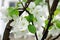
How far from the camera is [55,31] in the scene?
0.38 m

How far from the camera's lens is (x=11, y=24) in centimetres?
36

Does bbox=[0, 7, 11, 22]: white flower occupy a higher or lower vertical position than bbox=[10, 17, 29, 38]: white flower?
higher

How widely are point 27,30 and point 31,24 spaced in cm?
2

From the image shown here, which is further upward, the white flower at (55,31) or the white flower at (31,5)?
the white flower at (31,5)

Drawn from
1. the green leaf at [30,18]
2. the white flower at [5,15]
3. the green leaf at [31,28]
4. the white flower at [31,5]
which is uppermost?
the white flower at [31,5]

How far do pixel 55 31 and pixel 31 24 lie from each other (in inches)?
2.2

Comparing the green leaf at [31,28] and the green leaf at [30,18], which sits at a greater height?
the green leaf at [30,18]

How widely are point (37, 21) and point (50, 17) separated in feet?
0.12

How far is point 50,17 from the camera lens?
0.39 m

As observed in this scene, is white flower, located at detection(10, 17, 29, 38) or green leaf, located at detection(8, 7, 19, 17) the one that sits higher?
green leaf, located at detection(8, 7, 19, 17)

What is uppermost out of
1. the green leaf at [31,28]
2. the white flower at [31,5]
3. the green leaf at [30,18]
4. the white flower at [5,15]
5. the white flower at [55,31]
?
the white flower at [31,5]

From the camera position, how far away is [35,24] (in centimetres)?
37

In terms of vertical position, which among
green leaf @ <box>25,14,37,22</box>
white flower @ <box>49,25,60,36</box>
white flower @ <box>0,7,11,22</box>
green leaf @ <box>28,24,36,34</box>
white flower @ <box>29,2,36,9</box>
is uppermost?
white flower @ <box>29,2,36,9</box>

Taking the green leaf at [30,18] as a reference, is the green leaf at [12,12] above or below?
above
